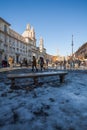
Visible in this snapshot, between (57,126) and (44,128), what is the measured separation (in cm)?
27

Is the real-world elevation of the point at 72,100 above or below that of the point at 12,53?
below

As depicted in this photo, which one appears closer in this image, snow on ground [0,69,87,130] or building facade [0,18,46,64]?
snow on ground [0,69,87,130]

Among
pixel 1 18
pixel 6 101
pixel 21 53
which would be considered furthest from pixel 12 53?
pixel 6 101

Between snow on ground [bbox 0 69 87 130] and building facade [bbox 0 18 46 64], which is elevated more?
building facade [bbox 0 18 46 64]

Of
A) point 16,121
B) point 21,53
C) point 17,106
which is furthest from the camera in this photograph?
point 21,53

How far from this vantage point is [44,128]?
3.31 m

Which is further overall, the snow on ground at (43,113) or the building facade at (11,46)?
the building facade at (11,46)

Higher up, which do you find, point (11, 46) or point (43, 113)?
point (11, 46)

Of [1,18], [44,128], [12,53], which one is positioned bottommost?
[44,128]

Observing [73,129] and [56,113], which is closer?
[73,129]

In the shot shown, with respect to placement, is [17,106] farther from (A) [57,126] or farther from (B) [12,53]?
(B) [12,53]

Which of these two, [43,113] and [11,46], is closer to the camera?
[43,113]

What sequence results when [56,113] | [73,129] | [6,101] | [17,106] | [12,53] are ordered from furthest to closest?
[12,53] → [6,101] → [17,106] → [56,113] → [73,129]

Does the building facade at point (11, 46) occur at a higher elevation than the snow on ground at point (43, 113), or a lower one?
higher
